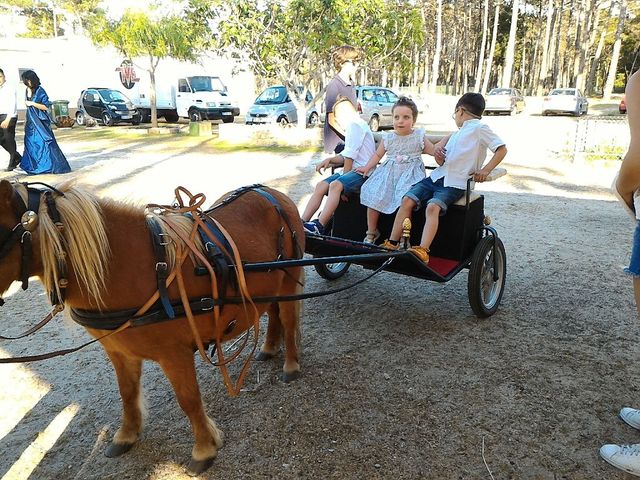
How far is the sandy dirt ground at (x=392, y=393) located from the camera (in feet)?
8.47

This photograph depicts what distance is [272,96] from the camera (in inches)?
792

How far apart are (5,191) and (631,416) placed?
3.33 meters

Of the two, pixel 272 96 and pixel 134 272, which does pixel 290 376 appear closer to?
pixel 134 272

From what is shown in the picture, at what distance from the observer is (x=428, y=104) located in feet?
111

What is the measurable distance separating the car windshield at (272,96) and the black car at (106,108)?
24.2 ft

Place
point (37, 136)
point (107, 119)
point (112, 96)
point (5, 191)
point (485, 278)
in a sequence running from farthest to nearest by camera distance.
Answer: point (112, 96)
point (107, 119)
point (37, 136)
point (485, 278)
point (5, 191)

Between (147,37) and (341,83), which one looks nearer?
(341,83)

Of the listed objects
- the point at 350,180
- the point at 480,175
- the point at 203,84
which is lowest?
the point at 350,180

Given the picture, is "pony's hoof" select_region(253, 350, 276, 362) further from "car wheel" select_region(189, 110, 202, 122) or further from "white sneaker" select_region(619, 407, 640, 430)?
"car wheel" select_region(189, 110, 202, 122)

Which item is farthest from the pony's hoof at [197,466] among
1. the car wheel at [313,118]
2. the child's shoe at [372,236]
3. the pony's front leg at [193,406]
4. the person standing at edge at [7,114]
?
the car wheel at [313,118]

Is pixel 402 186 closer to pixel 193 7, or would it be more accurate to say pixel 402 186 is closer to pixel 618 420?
pixel 618 420

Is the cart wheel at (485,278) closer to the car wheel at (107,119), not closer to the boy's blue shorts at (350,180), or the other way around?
the boy's blue shorts at (350,180)

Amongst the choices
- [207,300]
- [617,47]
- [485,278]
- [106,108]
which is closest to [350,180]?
[485,278]

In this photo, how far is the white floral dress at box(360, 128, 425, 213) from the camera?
4.10 meters
